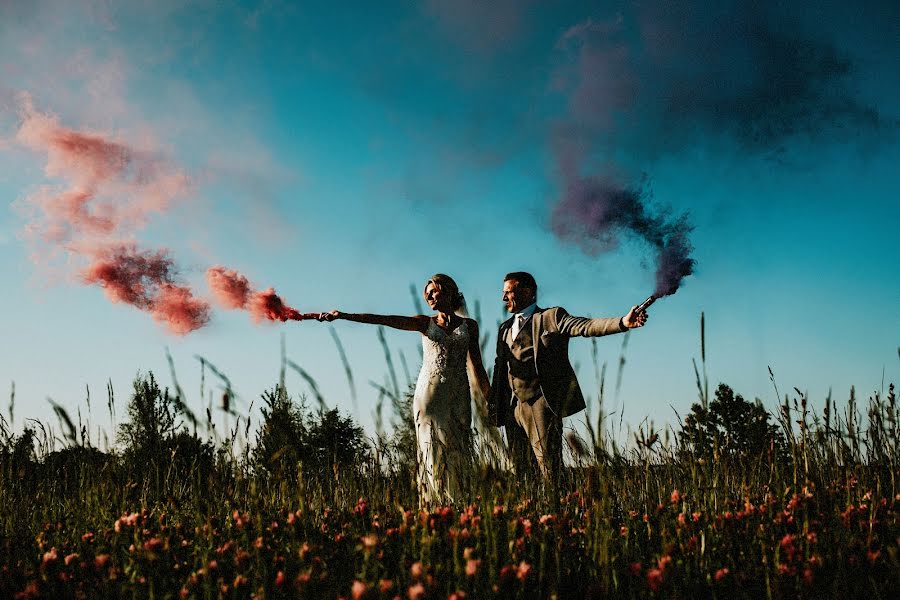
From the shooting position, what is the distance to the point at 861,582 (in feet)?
8.15

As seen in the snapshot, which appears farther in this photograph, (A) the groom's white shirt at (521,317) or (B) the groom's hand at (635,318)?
(A) the groom's white shirt at (521,317)

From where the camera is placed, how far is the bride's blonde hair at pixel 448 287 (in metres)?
7.30

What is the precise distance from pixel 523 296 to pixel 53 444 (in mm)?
4477

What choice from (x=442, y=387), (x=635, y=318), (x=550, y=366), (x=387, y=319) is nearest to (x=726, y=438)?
(x=635, y=318)

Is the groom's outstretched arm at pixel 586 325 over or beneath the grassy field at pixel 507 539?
over

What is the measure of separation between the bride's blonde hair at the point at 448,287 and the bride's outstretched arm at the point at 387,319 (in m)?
0.37

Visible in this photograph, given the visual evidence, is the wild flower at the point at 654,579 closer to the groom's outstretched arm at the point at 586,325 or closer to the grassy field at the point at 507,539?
the grassy field at the point at 507,539

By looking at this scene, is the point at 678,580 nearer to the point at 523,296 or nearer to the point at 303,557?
the point at 303,557

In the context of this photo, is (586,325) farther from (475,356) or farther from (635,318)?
(475,356)

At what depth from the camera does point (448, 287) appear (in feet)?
24.1

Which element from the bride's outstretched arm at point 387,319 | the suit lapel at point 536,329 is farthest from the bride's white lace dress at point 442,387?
the suit lapel at point 536,329

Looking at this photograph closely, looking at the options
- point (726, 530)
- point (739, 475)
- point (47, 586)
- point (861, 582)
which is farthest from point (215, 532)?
point (739, 475)

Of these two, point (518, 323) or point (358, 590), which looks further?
point (518, 323)

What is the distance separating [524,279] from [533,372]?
1034mm
